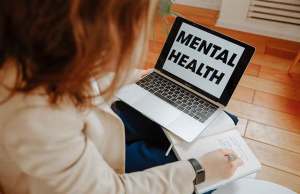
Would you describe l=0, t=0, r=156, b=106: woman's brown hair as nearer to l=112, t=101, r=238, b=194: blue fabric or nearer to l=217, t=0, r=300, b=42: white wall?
l=112, t=101, r=238, b=194: blue fabric

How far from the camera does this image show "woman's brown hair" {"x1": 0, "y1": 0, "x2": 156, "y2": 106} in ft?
1.33

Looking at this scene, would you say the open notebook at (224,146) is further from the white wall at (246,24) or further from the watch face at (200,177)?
the white wall at (246,24)

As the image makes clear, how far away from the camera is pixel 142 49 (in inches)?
21.0

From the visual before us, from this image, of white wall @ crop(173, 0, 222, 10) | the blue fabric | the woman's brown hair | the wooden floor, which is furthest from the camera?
white wall @ crop(173, 0, 222, 10)

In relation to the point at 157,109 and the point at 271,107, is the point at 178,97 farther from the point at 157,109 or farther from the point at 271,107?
the point at 271,107

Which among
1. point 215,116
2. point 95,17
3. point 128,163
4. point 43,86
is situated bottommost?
point 128,163

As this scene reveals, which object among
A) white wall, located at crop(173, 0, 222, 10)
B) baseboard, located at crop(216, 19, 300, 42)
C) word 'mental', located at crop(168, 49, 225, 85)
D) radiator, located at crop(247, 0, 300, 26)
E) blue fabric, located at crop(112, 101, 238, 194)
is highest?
radiator, located at crop(247, 0, 300, 26)

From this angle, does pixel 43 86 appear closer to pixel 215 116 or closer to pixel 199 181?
pixel 199 181


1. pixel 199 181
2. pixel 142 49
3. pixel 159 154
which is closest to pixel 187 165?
pixel 199 181

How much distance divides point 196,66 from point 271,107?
2.94 ft

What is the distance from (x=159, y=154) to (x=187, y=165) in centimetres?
17

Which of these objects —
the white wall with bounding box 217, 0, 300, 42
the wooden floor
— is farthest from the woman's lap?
the white wall with bounding box 217, 0, 300, 42

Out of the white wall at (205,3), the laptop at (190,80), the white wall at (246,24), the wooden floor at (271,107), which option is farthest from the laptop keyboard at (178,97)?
the white wall at (205,3)

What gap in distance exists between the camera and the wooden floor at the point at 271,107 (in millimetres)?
1474
